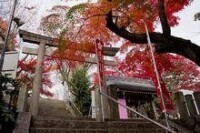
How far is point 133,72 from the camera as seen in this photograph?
2059 centimetres

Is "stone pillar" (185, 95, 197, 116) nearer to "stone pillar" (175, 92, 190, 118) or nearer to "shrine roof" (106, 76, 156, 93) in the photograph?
"stone pillar" (175, 92, 190, 118)

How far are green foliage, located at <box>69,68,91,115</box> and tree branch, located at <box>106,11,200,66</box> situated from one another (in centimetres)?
962

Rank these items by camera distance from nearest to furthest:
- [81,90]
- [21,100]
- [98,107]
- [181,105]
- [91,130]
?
[91,130], [21,100], [98,107], [181,105], [81,90]

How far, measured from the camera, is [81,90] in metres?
17.6

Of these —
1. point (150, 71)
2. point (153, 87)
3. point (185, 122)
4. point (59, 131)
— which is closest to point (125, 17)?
point (185, 122)

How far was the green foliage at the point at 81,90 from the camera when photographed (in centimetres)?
1738

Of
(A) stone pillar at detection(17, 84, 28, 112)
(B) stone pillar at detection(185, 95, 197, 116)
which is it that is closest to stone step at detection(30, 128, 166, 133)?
(B) stone pillar at detection(185, 95, 197, 116)

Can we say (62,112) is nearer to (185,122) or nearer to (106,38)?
(106,38)

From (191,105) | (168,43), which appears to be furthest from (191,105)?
(168,43)

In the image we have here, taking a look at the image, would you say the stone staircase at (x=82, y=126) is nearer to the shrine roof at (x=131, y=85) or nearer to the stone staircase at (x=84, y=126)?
the stone staircase at (x=84, y=126)

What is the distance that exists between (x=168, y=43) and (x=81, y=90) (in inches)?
413

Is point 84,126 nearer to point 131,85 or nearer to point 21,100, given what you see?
point 21,100

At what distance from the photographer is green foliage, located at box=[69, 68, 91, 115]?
1738 cm

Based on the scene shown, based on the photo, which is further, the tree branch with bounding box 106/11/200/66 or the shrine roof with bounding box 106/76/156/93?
the shrine roof with bounding box 106/76/156/93
